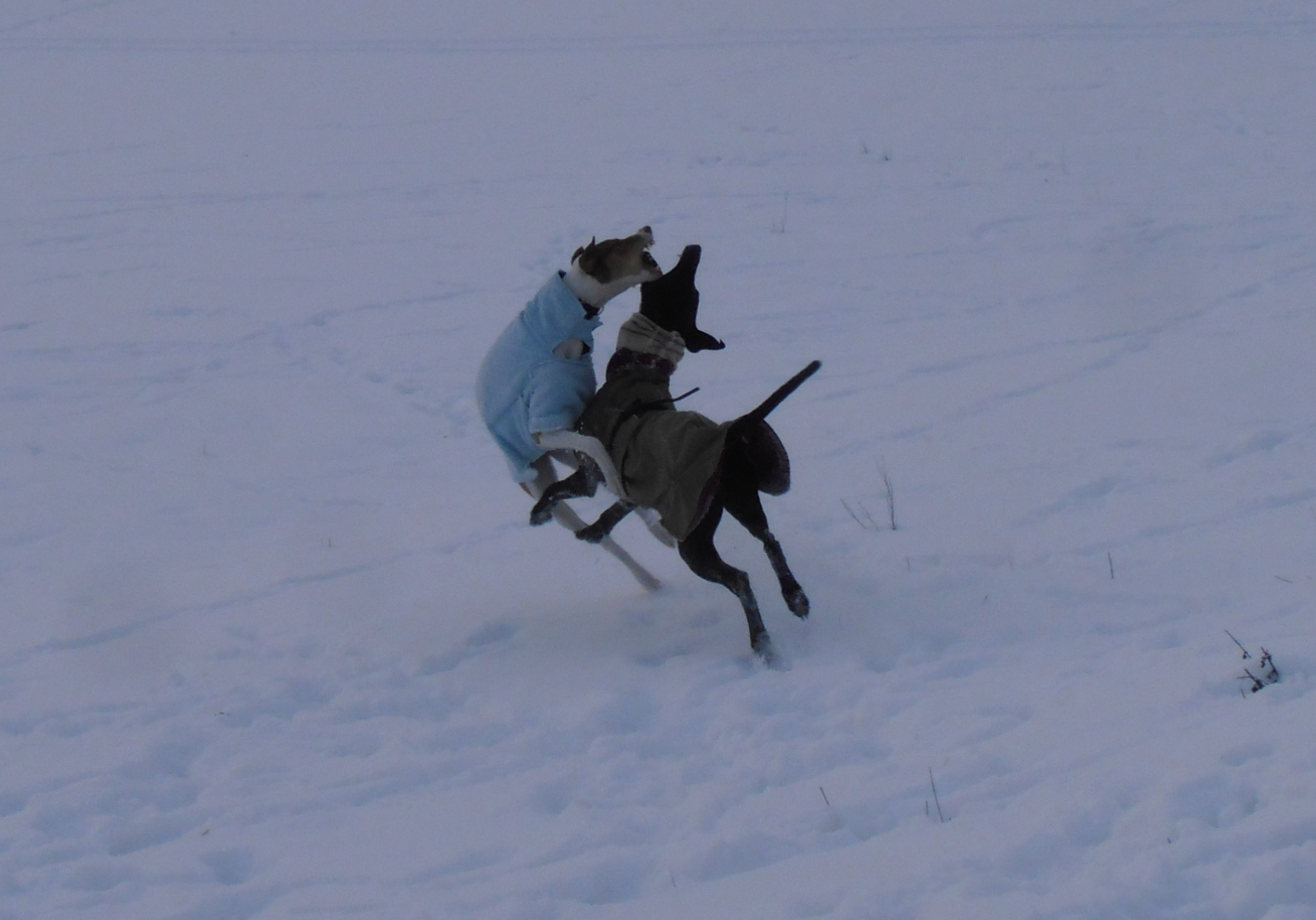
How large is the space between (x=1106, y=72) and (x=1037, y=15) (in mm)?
2862

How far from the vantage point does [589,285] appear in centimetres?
405

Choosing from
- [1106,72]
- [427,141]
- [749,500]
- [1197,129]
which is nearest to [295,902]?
[749,500]

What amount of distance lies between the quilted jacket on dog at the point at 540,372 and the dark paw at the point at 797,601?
94cm

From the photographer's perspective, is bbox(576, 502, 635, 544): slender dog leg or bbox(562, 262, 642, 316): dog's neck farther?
bbox(576, 502, 635, 544): slender dog leg

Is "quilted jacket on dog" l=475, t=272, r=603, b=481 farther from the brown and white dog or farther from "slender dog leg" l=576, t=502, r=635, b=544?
"slender dog leg" l=576, t=502, r=635, b=544

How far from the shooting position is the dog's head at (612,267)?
4027 millimetres

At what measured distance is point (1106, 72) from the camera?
40.1ft

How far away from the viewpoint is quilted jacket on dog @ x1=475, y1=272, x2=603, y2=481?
4090 mm

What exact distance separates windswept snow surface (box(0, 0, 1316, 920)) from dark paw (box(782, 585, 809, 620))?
0.18 metres

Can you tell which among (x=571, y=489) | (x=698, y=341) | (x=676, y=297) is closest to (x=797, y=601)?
(x=571, y=489)

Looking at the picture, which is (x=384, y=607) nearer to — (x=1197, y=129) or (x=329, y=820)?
(x=329, y=820)

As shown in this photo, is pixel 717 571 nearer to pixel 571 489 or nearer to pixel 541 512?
pixel 571 489

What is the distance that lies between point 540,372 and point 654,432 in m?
0.49

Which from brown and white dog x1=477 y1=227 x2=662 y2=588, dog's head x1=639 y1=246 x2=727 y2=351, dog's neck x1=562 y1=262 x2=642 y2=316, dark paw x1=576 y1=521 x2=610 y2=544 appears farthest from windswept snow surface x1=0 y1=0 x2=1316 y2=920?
dog's neck x1=562 y1=262 x2=642 y2=316
